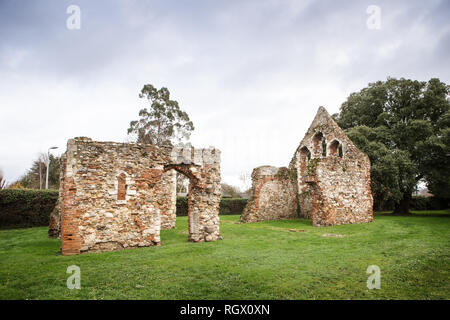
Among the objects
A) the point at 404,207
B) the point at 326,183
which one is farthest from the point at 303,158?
the point at 404,207

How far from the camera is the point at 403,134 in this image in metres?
21.7

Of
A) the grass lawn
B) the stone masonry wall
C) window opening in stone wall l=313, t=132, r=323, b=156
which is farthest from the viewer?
window opening in stone wall l=313, t=132, r=323, b=156

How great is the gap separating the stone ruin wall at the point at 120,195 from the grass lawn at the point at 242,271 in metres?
0.80

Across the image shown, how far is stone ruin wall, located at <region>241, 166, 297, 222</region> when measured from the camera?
19453 mm

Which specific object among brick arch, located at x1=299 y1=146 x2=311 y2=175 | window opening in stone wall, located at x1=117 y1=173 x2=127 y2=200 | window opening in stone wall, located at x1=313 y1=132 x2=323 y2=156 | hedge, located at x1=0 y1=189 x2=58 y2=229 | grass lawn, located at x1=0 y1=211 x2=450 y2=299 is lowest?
grass lawn, located at x1=0 y1=211 x2=450 y2=299

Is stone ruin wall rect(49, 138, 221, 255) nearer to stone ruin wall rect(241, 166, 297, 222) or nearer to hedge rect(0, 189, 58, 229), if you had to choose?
stone ruin wall rect(241, 166, 297, 222)

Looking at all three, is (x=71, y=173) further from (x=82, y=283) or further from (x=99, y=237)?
(x=82, y=283)

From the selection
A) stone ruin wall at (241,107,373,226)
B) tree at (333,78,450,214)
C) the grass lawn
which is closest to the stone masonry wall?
stone ruin wall at (241,107,373,226)

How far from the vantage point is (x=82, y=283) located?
233 inches

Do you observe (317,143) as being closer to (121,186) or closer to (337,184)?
(337,184)

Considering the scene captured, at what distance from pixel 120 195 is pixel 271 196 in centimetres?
1274

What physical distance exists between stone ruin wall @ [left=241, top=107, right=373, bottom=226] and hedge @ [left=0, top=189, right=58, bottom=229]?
13755mm
